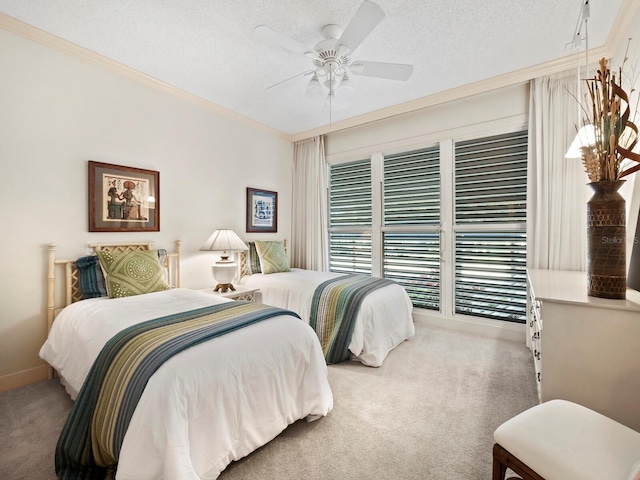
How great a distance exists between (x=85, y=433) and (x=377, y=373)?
2.02 metres

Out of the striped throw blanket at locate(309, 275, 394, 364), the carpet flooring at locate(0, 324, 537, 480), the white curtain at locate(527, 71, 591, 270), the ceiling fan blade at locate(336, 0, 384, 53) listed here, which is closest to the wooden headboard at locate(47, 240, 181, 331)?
the carpet flooring at locate(0, 324, 537, 480)

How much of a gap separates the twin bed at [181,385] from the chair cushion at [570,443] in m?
1.09

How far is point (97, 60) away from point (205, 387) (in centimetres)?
305

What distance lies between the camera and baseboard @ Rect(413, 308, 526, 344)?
3297mm

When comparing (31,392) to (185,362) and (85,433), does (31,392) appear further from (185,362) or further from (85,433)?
(185,362)

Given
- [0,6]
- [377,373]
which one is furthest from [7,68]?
[377,373]

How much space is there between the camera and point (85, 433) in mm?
1454

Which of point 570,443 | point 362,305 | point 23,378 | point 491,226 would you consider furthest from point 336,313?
point 23,378

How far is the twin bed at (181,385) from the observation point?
125cm

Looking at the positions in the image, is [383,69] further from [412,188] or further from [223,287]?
[223,287]

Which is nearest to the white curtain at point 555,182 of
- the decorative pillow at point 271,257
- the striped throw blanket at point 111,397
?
the decorative pillow at point 271,257

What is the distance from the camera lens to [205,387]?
139cm

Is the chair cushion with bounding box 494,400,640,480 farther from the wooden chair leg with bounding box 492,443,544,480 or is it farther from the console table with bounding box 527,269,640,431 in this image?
the console table with bounding box 527,269,640,431

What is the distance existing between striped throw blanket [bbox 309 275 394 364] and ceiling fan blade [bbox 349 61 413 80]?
192 cm
